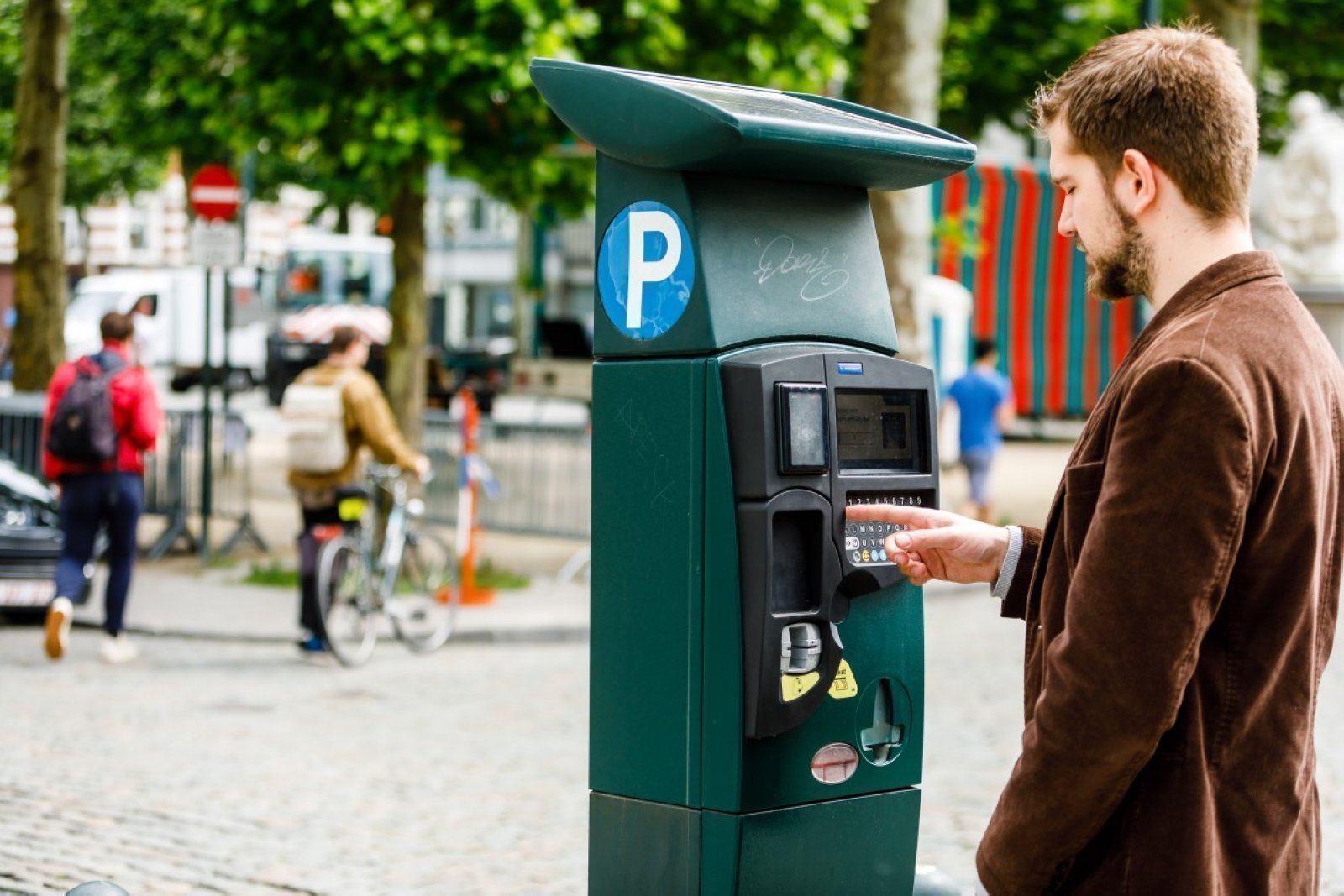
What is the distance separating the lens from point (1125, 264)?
8.15 ft

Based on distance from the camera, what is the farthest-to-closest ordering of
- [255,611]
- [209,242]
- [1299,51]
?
[1299,51]
[209,242]
[255,611]

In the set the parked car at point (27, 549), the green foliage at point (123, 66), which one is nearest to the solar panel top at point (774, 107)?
the parked car at point (27, 549)

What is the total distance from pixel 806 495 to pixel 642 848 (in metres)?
0.73

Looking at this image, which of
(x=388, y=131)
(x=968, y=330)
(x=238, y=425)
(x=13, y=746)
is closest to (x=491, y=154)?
(x=388, y=131)

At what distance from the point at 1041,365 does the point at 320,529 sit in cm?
1665

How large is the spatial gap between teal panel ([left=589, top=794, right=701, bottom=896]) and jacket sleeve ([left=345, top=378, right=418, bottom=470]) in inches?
263

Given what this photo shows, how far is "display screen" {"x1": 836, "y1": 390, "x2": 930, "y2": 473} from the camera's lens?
332cm

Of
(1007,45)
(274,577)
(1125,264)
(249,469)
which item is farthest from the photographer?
(1007,45)

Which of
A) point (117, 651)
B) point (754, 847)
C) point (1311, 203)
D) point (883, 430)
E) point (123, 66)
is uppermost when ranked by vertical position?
point (123, 66)

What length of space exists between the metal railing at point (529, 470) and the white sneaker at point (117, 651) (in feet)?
15.4

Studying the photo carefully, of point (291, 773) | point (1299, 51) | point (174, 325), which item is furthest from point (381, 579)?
point (174, 325)

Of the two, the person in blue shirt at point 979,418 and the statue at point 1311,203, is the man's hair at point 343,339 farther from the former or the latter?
the statue at point 1311,203

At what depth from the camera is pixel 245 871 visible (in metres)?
5.55

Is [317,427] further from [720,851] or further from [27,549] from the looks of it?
[720,851]
